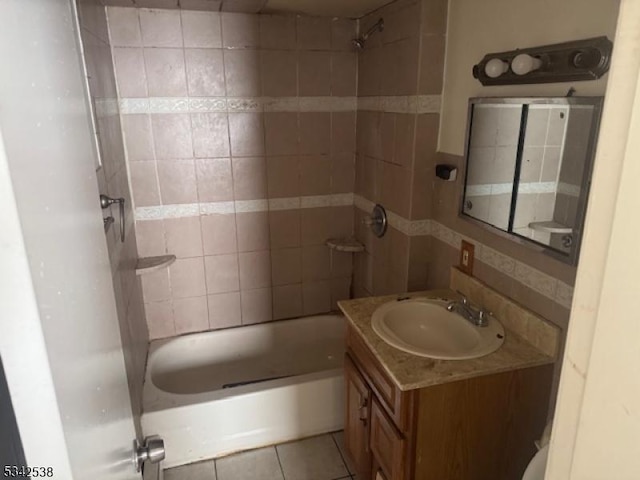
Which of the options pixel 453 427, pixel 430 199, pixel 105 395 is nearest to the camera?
pixel 105 395

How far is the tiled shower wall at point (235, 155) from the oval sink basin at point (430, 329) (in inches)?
42.8

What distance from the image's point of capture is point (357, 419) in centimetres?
178

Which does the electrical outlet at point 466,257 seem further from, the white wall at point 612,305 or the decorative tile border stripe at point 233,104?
the white wall at point 612,305

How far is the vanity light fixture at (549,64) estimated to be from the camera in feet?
3.84

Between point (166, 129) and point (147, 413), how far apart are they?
1388 mm

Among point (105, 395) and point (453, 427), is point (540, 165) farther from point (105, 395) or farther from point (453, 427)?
point (105, 395)

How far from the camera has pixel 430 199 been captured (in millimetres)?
2039

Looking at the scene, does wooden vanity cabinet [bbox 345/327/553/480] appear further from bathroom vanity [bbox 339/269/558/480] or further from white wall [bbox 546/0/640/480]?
white wall [bbox 546/0/640/480]

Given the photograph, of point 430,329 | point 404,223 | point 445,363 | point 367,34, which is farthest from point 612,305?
point 367,34

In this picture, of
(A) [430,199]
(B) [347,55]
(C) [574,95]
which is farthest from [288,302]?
(C) [574,95]

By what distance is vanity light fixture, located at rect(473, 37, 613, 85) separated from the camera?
117cm

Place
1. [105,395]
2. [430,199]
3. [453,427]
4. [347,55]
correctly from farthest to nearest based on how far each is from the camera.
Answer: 1. [347,55]
2. [430,199]
3. [453,427]
4. [105,395]

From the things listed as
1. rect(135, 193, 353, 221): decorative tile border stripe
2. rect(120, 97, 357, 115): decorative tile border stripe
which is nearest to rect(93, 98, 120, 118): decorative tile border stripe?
rect(120, 97, 357, 115): decorative tile border stripe

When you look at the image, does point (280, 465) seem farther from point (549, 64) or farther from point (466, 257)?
point (549, 64)
